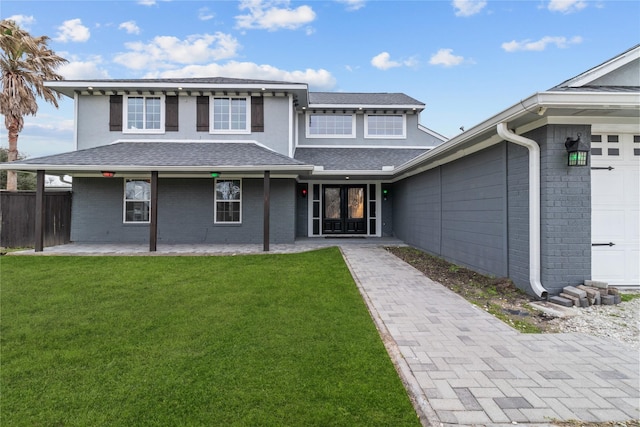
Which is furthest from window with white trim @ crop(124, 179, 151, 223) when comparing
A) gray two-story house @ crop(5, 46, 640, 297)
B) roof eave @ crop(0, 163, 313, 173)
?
roof eave @ crop(0, 163, 313, 173)

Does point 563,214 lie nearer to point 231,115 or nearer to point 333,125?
point 231,115

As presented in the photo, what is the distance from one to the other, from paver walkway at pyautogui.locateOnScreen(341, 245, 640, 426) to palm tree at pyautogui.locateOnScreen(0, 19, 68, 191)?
19471mm

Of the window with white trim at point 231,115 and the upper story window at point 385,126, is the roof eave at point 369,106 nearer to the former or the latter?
the upper story window at point 385,126

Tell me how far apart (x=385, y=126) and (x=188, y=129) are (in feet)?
27.4

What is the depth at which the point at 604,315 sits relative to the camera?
13.5 feet

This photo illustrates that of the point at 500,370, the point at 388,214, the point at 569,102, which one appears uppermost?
the point at 569,102

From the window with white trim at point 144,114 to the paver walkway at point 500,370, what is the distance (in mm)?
10928

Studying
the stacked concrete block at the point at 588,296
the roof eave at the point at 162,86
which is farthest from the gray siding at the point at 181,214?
the stacked concrete block at the point at 588,296

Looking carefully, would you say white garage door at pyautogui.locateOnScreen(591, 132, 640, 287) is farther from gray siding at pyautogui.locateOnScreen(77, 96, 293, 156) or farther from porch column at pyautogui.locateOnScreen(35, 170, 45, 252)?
porch column at pyautogui.locateOnScreen(35, 170, 45, 252)

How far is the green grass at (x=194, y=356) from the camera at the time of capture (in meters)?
2.17

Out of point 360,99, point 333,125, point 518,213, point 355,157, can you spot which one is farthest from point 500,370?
point 360,99

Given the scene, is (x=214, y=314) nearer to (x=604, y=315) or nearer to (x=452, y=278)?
(x=452, y=278)

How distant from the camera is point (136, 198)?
11.4 m

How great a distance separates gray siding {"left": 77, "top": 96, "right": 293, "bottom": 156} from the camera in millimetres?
11609
